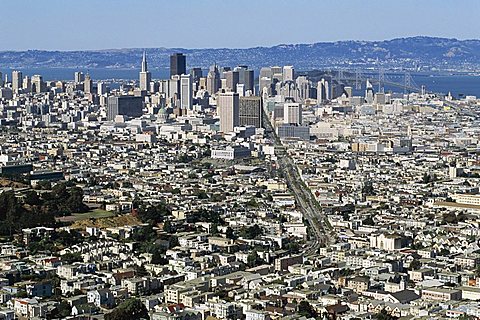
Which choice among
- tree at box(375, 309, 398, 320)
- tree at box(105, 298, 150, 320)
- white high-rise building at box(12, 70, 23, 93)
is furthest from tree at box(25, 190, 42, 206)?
white high-rise building at box(12, 70, 23, 93)

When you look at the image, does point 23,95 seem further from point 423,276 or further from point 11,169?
point 423,276

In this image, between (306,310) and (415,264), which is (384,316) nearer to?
(306,310)

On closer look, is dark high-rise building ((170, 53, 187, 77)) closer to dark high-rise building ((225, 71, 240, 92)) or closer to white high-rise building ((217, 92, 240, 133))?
dark high-rise building ((225, 71, 240, 92))

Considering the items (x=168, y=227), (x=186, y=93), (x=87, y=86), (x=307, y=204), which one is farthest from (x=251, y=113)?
(x=168, y=227)

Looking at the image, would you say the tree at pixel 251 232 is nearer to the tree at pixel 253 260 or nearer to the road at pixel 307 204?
the road at pixel 307 204

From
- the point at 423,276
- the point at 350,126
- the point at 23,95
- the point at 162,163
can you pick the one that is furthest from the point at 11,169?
the point at 23,95

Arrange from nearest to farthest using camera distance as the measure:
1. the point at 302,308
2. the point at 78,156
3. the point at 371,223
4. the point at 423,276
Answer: the point at 302,308 → the point at 423,276 → the point at 371,223 → the point at 78,156

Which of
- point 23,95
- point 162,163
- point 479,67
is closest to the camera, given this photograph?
point 162,163
